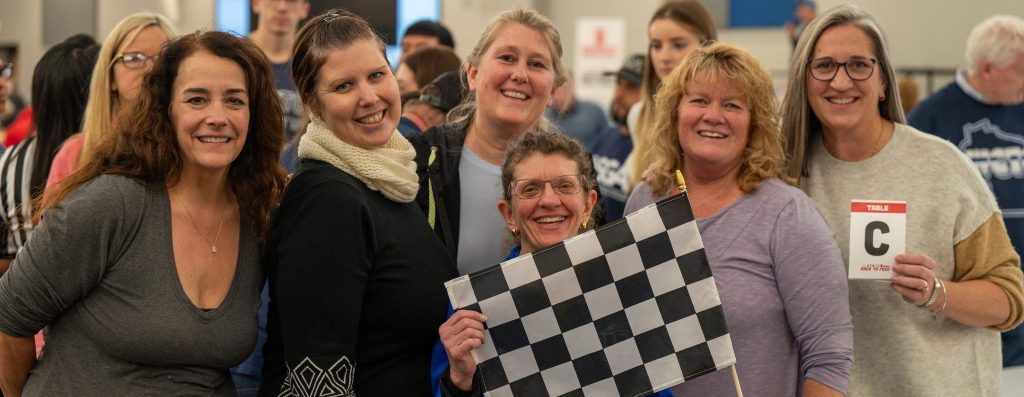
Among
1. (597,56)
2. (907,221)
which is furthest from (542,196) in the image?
(597,56)

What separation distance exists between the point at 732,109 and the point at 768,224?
319 mm

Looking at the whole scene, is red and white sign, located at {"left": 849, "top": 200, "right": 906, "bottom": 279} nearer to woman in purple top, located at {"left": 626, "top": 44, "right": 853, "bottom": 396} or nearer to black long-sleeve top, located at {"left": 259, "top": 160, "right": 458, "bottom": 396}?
woman in purple top, located at {"left": 626, "top": 44, "right": 853, "bottom": 396}

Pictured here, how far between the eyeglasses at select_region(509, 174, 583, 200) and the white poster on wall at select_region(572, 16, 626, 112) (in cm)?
856

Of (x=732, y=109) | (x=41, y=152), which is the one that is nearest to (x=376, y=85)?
(x=732, y=109)

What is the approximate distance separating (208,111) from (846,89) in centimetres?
169

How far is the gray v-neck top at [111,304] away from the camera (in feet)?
7.88

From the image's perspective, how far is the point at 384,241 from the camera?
8.33 ft

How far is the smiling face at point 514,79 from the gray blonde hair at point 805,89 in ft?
2.33

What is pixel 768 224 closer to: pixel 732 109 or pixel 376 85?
pixel 732 109

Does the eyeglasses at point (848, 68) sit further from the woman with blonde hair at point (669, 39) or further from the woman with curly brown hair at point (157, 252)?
the woman with blonde hair at point (669, 39)

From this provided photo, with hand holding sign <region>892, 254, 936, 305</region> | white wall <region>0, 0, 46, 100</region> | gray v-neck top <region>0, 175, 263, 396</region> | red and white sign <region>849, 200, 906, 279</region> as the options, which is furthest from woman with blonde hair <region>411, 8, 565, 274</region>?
white wall <region>0, 0, 46, 100</region>

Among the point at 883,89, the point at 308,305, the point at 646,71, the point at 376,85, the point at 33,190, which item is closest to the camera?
the point at 308,305

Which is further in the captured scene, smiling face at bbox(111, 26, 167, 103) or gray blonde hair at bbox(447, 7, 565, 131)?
smiling face at bbox(111, 26, 167, 103)

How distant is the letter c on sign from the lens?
107 inches
